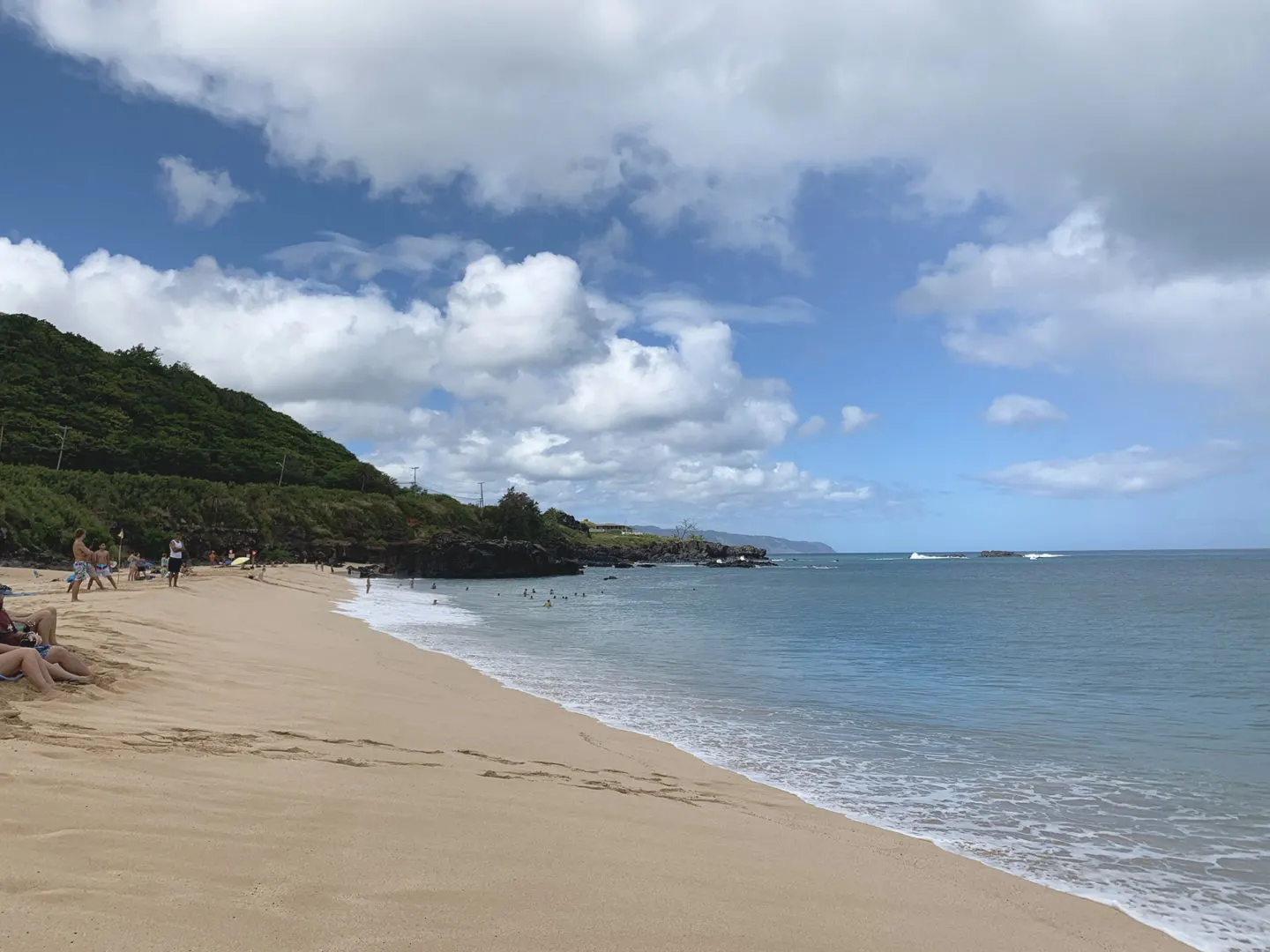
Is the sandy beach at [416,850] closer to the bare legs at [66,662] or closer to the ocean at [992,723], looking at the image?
the bare legs at [66,662]

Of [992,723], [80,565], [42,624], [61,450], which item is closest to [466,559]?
[61,450]

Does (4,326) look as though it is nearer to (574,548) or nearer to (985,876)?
(574,548)

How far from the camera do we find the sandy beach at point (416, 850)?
138 inches

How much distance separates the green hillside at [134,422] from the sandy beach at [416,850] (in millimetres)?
86589

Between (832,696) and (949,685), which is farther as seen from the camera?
(949,685)

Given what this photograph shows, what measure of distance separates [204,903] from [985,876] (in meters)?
5.32

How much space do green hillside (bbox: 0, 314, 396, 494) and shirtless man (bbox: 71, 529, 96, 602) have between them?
65.0 meters

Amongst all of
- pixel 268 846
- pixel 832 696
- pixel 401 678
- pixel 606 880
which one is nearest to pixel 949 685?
pixel 832 696

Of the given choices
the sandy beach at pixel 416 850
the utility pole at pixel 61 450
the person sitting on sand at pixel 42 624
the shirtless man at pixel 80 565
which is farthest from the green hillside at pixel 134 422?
the sandy beach at pixel 416 850

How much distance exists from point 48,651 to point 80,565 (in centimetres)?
1586

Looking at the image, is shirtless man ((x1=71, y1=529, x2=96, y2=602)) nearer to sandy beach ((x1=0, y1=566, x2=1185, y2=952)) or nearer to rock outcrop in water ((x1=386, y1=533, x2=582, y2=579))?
sandy beach ((x1=0, y1=566, x2=1185, y2=952))

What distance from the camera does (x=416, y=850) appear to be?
4.56 meters

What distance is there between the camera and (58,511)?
48062 mm

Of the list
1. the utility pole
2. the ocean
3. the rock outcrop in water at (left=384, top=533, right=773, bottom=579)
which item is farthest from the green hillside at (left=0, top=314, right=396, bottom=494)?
the ocean
